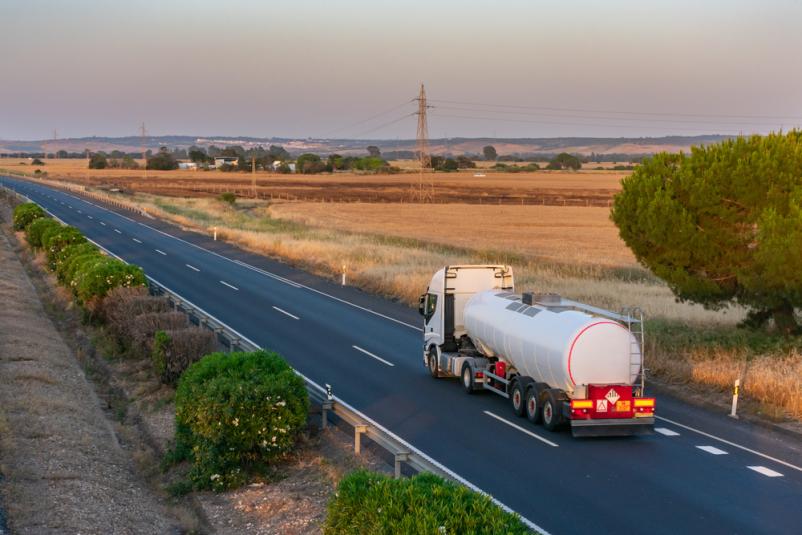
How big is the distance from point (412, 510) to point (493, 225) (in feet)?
199

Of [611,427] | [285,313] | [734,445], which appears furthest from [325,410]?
[285,313]

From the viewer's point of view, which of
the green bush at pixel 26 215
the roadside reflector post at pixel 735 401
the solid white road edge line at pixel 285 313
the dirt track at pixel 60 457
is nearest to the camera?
the dirt track at pixel 60 457

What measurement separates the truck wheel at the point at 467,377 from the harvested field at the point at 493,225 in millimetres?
23769

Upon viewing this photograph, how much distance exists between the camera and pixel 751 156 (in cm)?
1958

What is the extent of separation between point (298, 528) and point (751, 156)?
45.9 feet

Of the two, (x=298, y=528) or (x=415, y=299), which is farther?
(x=415, y=299)

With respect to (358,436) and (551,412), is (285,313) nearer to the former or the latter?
(551,412)

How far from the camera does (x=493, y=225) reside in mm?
67375

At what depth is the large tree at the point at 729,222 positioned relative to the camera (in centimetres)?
1858

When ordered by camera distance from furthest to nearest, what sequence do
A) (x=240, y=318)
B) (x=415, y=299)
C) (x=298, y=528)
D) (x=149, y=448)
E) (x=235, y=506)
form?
(x=415, y=299)
(x=240, y=318)
(x=149, y=448)
(x=235, y=506)
(x=298, y=528)

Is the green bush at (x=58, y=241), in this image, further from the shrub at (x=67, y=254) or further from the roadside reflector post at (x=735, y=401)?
the roadside reflector post at (x=735, y=401)

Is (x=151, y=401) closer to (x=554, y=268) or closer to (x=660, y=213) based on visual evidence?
(x=660, y=213)

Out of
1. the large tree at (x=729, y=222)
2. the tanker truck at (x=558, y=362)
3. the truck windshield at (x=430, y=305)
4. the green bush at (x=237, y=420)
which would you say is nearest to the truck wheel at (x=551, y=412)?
the tanker truck at (x=558, y=362)

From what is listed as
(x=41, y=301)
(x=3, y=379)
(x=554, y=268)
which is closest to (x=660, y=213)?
(x=3, y=379)
